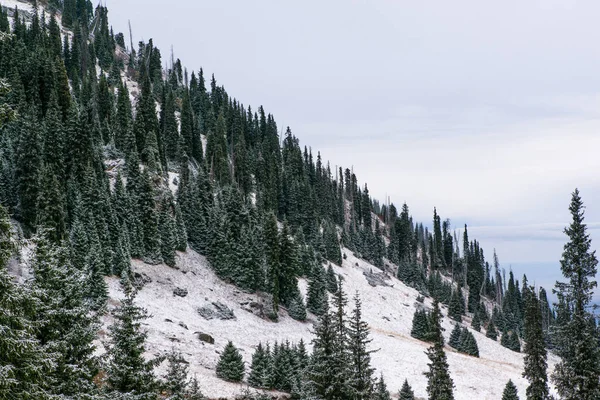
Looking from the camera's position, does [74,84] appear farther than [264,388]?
Yes

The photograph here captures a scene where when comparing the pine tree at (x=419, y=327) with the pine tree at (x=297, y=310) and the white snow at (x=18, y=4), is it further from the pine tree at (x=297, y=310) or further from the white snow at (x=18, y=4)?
the white snow at (x=18, y=4)

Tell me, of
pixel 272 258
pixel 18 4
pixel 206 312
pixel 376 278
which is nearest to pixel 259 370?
pixel 206 312

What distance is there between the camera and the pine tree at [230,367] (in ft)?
129

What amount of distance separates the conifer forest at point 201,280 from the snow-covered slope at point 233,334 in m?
0.32

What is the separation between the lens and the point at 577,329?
2144 cm

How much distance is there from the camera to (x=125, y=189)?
220 feet

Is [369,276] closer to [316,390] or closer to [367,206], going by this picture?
[367,206]

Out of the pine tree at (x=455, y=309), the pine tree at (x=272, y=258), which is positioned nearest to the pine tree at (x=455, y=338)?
the pine tree at (x=455, y=309)

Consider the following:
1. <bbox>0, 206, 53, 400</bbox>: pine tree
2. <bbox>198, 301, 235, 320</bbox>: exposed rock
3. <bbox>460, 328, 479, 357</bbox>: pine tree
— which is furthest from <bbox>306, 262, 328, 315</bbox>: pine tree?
<bbox>0, 206, 53, 400</bbox>: pine tree

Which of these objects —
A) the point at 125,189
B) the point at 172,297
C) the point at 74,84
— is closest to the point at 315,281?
the point at 172,297

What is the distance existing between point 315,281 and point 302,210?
42.7m

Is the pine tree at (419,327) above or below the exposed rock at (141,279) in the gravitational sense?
below

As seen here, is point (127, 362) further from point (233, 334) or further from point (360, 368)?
point (233, 334)

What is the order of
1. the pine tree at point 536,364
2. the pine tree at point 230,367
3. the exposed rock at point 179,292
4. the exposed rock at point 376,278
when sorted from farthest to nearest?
the exposed rock at point 376,278 → the exposed rock at point 179,292 → the pine tree at point 230,367 → the pine tree at point 536,364
